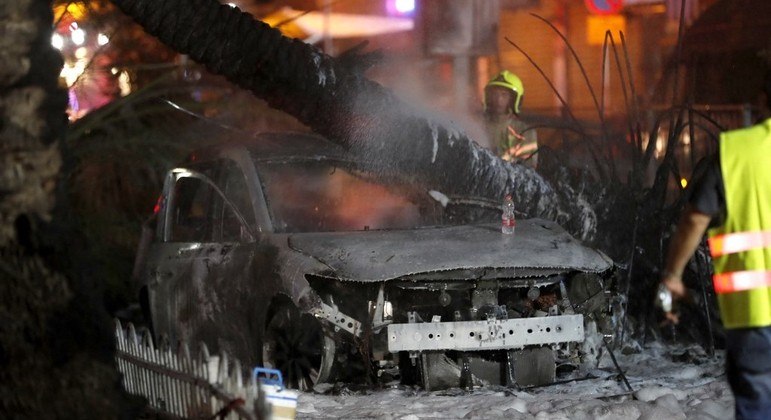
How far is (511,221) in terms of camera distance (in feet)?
26.0

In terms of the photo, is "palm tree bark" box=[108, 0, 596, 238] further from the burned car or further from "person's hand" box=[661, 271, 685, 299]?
"person's hand" box=[661, 271, 685, 299]

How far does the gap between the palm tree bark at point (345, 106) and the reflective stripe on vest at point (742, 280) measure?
4.52 m

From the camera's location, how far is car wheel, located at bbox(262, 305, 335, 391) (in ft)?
23.8

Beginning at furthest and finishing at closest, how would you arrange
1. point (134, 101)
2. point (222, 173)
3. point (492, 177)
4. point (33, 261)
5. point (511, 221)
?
point (134, 101)
point (492, 177)
point (222, 173)
point (511, 221)
point (33, 261)

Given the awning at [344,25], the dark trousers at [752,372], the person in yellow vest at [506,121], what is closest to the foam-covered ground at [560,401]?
the dark trousers at [752,372]

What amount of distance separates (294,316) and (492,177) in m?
2.76

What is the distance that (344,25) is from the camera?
21031 millimetres

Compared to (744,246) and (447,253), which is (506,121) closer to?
(447,253)

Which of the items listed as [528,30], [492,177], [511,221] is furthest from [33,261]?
[528,30]

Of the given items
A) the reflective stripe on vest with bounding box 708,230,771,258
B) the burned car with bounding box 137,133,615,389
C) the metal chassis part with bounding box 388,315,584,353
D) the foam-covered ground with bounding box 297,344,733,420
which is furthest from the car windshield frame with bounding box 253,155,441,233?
the reflective stripe on vest with bounding box 708,230,771,258

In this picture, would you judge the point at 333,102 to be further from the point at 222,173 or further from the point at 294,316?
the point at 294,316

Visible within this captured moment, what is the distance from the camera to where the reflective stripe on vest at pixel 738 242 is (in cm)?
438

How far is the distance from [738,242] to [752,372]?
0.49m

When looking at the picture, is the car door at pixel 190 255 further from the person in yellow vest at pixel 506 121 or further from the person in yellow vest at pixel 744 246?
the person in yellow vest at pixel 744 246
